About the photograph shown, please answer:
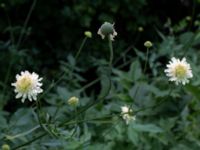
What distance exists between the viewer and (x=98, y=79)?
2715 millimetres

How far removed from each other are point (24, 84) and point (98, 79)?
121cm

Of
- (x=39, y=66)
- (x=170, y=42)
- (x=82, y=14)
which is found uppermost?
(x=82, y=14)

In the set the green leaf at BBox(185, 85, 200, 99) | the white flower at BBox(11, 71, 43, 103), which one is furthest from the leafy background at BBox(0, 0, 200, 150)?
the white flower at BBox(11, 71, 43, 103)

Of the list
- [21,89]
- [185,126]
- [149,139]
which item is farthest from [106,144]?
[21,89]

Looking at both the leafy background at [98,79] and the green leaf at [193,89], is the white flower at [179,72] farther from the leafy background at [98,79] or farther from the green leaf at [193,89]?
the green leaf at [193,89]

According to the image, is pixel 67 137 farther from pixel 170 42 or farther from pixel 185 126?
pixel 170 42

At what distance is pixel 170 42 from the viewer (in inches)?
109

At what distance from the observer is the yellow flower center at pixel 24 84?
1.51 meters

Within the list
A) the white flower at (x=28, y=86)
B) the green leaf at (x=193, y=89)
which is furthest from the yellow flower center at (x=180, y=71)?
the green leaf at (x=193, y=89)

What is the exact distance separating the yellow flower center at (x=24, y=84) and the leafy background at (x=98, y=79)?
118 mm

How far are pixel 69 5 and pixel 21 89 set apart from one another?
2143 millimetres

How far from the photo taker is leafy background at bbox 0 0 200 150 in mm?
1816

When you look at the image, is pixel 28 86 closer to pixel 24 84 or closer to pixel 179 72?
pixel 24 84

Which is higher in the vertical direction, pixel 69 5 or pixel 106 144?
pixel 69 5
